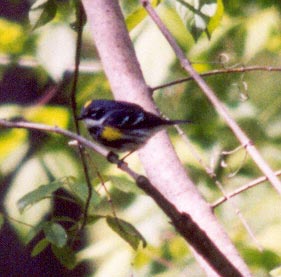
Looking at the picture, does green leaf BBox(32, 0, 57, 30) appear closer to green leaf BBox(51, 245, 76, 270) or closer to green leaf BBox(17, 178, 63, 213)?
green leaf BBox(17, 178, 63, 213)

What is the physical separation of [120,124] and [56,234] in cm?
46

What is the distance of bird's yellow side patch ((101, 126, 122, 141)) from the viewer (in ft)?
5.47

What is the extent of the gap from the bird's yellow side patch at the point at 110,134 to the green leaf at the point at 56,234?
0.36 metres

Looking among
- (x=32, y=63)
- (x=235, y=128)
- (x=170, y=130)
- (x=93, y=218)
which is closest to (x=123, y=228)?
(x=93, y=218)

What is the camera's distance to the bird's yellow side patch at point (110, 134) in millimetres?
1666

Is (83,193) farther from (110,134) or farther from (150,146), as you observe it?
(110,134)

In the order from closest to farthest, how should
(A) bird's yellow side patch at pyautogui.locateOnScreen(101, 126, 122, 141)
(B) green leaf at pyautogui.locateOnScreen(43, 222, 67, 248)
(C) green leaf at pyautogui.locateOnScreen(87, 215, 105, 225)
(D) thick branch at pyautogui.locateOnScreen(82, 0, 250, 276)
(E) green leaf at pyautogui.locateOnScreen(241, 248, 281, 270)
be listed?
(D) thick branch at pyautogui.locateOnScreen(82, 0, 250, 276)
(B) green leaf at pyautogui.locateOnScreen(43, 222, 67, 248)
(C) green leaf at pyautogui.locateOnScreen(87, 215, 105, 225)
(E) green leaf at pyautogui.locateOnScreen(241, 248, 281, 270)
(A) bird's yellow side patch at pyautogui.locateOnScreen(101, 126, 122, 141)

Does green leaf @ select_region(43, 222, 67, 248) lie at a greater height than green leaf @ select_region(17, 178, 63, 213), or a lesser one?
lesser

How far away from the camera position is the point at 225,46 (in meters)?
1.95

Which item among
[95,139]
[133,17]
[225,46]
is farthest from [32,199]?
[225,46]

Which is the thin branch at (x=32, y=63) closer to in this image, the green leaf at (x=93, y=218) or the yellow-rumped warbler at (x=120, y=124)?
the yellow-rumped warbler at (x=120, y=124)

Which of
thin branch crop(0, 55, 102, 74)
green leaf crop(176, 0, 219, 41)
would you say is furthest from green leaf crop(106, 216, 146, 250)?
thin branch crop(0, 55, 102, 74)

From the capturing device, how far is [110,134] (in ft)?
5.53

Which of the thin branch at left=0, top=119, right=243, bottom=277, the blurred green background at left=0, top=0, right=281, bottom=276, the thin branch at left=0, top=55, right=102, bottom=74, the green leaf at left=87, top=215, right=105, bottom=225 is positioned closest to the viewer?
the thin branch at left=0, top=119, right=243, bottom=277
